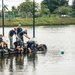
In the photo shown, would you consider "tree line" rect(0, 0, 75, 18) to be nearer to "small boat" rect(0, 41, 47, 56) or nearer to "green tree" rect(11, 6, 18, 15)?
"green tree" rect(11, 6, 18, 15)

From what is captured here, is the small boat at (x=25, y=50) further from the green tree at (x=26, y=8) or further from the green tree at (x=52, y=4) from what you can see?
the green tree at (x=52, y=4)

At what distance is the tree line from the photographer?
98.1 meters

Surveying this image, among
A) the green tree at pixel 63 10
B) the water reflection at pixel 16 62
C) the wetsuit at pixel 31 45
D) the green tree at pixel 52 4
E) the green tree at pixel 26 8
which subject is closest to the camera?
the water reflection at pixel 16 62

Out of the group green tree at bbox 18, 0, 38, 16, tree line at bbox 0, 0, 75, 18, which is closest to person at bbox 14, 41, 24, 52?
tree line at bbox 0, 0, 75, 18

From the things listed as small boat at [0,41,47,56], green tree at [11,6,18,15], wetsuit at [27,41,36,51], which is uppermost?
green tree at [11,6,18,15]

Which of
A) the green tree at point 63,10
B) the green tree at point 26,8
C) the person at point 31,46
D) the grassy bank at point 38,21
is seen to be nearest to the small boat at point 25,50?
the person at point 31,46

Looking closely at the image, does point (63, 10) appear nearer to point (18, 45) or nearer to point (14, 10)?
point (14, 10)

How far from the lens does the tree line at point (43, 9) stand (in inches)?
3863

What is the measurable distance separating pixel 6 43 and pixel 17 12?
3155 inches

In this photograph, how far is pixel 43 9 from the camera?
104625mm

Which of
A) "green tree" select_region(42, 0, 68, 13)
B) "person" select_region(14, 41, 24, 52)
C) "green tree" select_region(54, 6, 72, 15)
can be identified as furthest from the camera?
"green tree" select_region(42, 0, 68, 13)

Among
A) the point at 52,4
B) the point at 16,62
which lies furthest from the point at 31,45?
the point at 52,4

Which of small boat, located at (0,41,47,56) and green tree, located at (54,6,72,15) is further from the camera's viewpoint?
green tree, located at (54,6,72,15)

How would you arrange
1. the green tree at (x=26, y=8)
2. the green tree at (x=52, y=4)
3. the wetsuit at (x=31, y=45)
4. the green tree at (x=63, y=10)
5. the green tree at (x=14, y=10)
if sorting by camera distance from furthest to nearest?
the green tree at (x=52, y=4)
the green tree at (x=63, y=10)
the green tree at (x=14, y=10)
the green tree at (x=26, y=8)
the wetsuit at (x=31, y=45)
